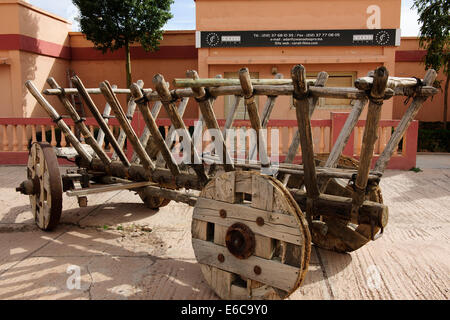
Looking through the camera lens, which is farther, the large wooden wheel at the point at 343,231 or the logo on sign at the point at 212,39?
the logo on sign at the point at 212,39

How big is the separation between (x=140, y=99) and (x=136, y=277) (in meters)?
1.49

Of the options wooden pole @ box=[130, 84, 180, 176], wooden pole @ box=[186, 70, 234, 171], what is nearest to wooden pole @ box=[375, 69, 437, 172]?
wooden pole @ box=[186, 70, 234, 171]

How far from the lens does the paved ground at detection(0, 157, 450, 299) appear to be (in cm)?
303

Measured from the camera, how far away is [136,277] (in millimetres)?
3250

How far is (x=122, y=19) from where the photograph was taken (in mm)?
12258

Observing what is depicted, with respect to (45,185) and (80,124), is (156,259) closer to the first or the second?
(45,185)

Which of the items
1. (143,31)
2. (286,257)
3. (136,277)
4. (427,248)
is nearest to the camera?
(286,257)

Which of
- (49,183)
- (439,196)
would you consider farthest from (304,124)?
(439,196)

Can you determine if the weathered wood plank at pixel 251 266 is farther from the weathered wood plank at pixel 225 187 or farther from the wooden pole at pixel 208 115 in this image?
the wooden pole at pixel 208 115

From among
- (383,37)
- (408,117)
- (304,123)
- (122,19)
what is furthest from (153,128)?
(122,19)

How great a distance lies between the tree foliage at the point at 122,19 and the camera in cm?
1199

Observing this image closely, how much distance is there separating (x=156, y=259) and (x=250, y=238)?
1.34 meters

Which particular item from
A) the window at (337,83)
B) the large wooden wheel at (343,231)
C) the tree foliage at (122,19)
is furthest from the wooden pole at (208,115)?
the tree foliage at (122,19)

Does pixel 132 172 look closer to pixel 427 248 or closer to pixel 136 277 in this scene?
pixel 136 277
